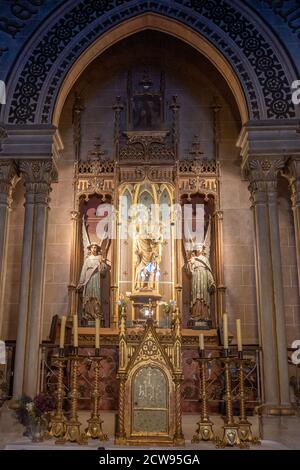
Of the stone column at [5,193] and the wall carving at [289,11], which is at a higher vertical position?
the wall carving at [289,11]

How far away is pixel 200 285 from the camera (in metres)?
12.2

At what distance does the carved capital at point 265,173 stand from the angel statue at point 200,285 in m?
2.31

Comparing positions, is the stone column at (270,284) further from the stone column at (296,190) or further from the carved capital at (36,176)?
the carved capital at (36,176)

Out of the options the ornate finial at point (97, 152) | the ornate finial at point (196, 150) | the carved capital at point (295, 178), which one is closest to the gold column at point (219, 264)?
the ornate finial at point (196, 150)

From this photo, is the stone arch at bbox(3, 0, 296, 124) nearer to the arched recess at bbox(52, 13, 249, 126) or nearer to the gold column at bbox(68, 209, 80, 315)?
the arched recess at bbox(52, 13, 249, 126)

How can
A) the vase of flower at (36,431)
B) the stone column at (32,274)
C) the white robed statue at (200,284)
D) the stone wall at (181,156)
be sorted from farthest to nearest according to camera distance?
1. the stone wall at (181,156)
2. the white robed statue at (200,284)
3. the stone column at (32,274)
4. the vase of flower at (36,431)

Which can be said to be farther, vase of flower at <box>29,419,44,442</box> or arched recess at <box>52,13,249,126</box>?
arched recess at <box>52,13,249,126</box>

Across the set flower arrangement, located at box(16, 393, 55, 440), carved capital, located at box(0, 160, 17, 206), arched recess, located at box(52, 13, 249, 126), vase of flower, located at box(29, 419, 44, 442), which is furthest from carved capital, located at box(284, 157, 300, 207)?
vase of flower, located at box(29, 419, 44, 442)

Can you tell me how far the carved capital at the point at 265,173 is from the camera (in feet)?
35.3

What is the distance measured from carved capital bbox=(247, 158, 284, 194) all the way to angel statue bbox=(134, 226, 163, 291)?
2.77 metres

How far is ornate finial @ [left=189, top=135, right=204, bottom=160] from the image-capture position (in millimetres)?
13188

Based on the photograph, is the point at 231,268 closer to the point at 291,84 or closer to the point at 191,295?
the point at 191,295

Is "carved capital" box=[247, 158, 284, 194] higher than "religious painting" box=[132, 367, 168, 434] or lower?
higher
